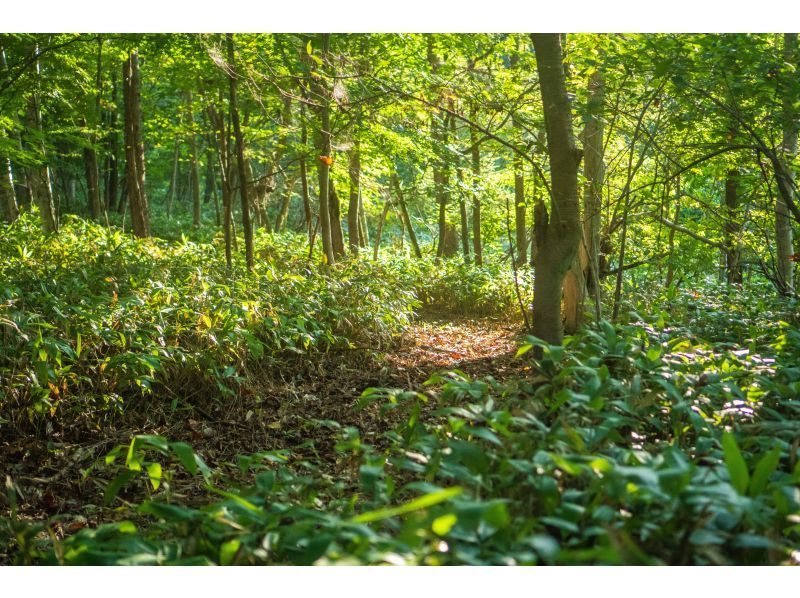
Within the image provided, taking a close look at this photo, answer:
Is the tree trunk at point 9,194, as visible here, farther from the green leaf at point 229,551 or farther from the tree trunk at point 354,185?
the green leaf at point 229,551

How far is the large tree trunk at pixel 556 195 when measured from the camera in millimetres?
3955

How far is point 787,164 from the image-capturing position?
18.2ft

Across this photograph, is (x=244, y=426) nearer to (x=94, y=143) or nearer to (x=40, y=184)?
(x=40, y=184)

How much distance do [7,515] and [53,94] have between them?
7509 mm

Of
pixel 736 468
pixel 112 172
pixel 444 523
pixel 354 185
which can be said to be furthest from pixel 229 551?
pixel 112 172

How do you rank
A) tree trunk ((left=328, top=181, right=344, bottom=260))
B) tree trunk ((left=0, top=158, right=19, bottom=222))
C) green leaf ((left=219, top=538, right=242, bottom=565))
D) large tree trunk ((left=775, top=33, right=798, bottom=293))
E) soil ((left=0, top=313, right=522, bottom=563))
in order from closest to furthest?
1. green leaf ((left=219, top=538, right=242, bottom=565))
2. soil ((left=0, top=313, right=522, bottom=563))
3. large tree trunk ((left=775, top=33, right=798, bottom=293))
4. tree trunk ((left=0, top=158, right=19, bottom=222))
5. tree trunk ((left=328, top=181, right=344, bottom=260))

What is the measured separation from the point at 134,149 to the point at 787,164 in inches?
339

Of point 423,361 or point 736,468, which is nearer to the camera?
point 736,468

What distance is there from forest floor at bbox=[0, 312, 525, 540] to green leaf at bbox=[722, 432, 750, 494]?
4.61 feet

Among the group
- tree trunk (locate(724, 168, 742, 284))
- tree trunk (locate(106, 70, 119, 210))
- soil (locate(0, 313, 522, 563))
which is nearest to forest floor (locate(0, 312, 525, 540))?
soil (locate(0, 313, 522, 563))

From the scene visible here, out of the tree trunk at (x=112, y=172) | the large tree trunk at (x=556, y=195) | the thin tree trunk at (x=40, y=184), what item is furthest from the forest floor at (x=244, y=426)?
the tree trunk at (x=112, y=172)

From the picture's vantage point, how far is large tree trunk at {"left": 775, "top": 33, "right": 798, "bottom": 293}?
4.22 metres

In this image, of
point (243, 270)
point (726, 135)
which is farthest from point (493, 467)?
point (243, 270)

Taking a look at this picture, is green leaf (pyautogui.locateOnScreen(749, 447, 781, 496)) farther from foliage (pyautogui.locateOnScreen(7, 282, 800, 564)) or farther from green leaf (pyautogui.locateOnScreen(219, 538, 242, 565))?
green leaf (pyautogui.locateOnScreen(219, 538, 242, 565))
